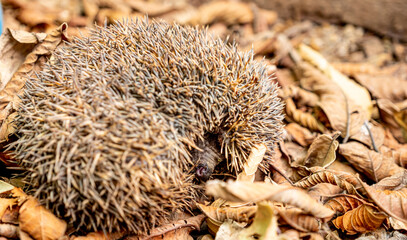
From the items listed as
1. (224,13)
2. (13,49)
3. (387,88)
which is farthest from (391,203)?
(224,13)

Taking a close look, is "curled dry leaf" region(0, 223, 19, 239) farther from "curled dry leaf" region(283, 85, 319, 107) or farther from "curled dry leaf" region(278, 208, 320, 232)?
"curled dry leaf" region(283, 85, 319, 107)

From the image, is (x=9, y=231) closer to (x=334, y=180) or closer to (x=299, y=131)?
(x=334, y=180)

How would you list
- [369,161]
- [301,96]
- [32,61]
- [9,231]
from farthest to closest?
[301,96] < [32,61] < [369,161] < [9,231]

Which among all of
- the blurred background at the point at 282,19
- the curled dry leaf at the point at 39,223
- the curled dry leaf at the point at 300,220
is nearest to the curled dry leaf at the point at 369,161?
the curled dry leaf at the point at 300,220

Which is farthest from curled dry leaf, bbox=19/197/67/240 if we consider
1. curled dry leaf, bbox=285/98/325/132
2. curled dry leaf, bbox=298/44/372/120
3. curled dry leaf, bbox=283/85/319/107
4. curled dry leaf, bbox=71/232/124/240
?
curled dry leaf, bbox=298/44/372/120

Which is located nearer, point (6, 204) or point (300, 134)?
point (6, 204)

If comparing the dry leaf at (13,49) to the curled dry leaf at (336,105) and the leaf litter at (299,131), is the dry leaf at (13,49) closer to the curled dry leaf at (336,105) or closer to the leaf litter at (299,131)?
the leaf litter at (299,131)

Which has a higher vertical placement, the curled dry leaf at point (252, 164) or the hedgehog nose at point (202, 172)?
the curled dry leaf at point (252, 164)
